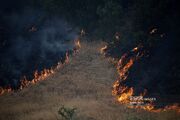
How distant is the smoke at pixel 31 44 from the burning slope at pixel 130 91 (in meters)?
5.74

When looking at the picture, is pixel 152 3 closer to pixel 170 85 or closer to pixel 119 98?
pixel 170 85

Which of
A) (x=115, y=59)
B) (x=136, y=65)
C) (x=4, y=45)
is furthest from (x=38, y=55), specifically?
(x=136, y=65)

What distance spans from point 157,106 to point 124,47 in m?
9.17

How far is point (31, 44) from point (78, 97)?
34.0ft

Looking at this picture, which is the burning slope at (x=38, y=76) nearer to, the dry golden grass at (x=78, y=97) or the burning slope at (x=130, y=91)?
the dry golden grass at (x=78, y=97)

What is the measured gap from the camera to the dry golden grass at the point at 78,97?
23922mm

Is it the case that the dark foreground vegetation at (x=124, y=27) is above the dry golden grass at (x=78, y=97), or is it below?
above

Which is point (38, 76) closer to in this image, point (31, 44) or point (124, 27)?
point (31, 44)

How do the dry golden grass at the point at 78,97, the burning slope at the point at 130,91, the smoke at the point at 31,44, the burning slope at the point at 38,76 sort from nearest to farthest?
the dry golden grass at the point at 78,97, the burning slope at the point at 130,91, the burning slope at the point at 38,76, the smoke at the point at 31,44

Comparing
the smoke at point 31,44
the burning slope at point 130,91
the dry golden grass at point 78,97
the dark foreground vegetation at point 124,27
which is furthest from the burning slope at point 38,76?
the burning slope at point 130,91

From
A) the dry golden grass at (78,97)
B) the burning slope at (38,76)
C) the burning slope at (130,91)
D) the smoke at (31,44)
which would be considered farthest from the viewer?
the smoke at (31,44)

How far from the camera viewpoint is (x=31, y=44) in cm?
3416

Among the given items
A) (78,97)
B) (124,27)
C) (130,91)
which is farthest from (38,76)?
(124,27)

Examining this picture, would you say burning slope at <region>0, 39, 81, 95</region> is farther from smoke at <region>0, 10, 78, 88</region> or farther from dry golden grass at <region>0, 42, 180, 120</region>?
dry golden grass at <region>0, 42, 180, 120</region>
